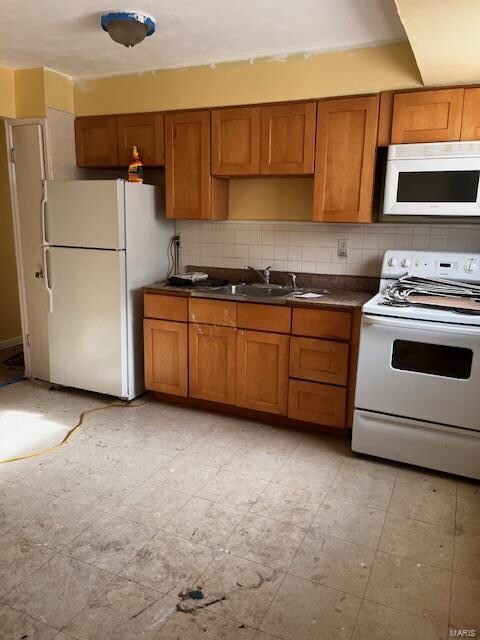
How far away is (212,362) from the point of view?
3174mm

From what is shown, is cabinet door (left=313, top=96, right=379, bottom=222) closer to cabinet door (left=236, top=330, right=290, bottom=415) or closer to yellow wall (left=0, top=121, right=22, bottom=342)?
cabinet door (left=236, top=330, right=290, bottom=415)

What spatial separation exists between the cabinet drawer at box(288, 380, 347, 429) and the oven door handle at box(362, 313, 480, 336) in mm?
539

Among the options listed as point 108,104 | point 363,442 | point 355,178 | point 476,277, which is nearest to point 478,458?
point 363,442

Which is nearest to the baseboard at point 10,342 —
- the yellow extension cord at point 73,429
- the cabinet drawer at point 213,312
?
the yellow extension cord at point 73,429

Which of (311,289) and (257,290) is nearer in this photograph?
(311,289)

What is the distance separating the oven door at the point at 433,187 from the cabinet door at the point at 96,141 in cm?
196

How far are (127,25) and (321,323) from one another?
73.3 inches

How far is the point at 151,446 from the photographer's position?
280 cm

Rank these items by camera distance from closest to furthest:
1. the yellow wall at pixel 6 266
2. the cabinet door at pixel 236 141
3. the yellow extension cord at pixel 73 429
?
the yellow extension cord at pixel 73 429 → the cabinet door at pixel 236 141 → the yellow wall at pixel 6 266

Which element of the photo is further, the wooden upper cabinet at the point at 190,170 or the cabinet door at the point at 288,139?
the wooden upper cabinet at the point at 190,170

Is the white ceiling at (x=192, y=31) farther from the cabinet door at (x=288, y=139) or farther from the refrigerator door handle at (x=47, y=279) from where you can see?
the refrigerator door handle at (x=47, y=279)

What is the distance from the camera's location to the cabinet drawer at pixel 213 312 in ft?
10.0

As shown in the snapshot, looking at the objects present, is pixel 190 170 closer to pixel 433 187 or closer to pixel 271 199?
pixel 271 199

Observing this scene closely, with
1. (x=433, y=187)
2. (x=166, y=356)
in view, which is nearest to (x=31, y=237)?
(x=166, y=356)
